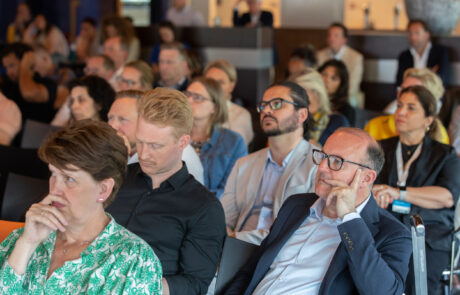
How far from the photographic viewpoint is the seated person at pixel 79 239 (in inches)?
76.4

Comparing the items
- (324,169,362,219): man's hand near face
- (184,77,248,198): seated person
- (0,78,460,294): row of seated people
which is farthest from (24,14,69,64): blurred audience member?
(324,169,362,219): man's hand near face

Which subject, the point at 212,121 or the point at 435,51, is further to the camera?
the point at 435,51

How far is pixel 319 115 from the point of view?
4.66m

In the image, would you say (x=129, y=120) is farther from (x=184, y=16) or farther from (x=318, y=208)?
(x=184, y=16)

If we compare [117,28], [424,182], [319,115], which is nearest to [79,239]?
[424,182]

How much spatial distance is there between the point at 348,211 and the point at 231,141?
6.16 ft

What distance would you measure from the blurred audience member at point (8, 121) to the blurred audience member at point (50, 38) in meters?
5.28

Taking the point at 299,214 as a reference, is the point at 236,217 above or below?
below

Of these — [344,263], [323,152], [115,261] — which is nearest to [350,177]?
[323,152]

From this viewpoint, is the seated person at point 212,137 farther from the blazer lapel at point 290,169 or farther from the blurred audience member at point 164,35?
the blurred audience member at point 164,35

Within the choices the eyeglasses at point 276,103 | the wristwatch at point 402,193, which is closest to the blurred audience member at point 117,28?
the eyeglasses at point 276,103

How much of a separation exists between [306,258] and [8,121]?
118 inches

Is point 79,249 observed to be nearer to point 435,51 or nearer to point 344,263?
point 344,263

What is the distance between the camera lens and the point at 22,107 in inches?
236
